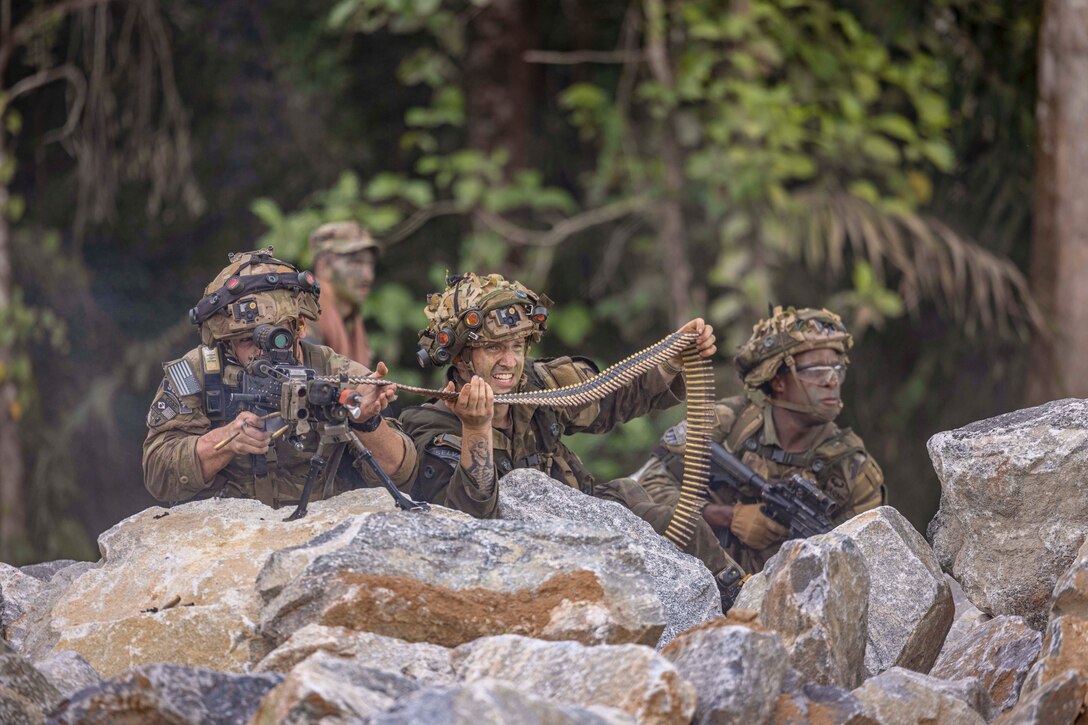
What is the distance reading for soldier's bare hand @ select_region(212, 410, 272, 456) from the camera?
5.54 meters

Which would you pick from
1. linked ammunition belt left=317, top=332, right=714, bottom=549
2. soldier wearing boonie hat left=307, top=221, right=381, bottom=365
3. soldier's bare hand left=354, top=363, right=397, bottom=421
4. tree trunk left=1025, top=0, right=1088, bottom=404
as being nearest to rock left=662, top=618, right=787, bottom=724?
soldier's bare hand left=354, top=363, right=397, bottom=421

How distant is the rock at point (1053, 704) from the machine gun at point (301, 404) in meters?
1.96

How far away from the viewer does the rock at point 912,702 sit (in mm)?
4602

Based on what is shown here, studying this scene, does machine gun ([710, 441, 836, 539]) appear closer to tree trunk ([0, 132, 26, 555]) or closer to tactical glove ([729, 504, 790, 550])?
tactical glove ([729, 504, 790, 550])

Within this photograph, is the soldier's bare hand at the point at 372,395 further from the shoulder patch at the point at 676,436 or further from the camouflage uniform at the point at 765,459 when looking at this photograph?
the shoulder patch at the point at 676,436

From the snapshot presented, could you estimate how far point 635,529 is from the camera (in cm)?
595

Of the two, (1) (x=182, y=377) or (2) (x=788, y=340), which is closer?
(1) (x=182, y=377)

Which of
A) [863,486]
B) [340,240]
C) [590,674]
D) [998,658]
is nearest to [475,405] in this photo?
[590,674]

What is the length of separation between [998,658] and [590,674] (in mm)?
1762

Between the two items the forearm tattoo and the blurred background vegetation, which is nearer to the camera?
the forearm tattoo

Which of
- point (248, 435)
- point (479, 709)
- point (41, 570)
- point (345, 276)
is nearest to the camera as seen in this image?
point (479, 709)

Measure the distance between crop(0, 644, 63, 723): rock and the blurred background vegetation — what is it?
20.3ft

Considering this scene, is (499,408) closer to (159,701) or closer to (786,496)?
(786,496)

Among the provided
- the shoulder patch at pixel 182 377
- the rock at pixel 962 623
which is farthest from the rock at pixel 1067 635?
the shoulder patch at pixel 182 377
